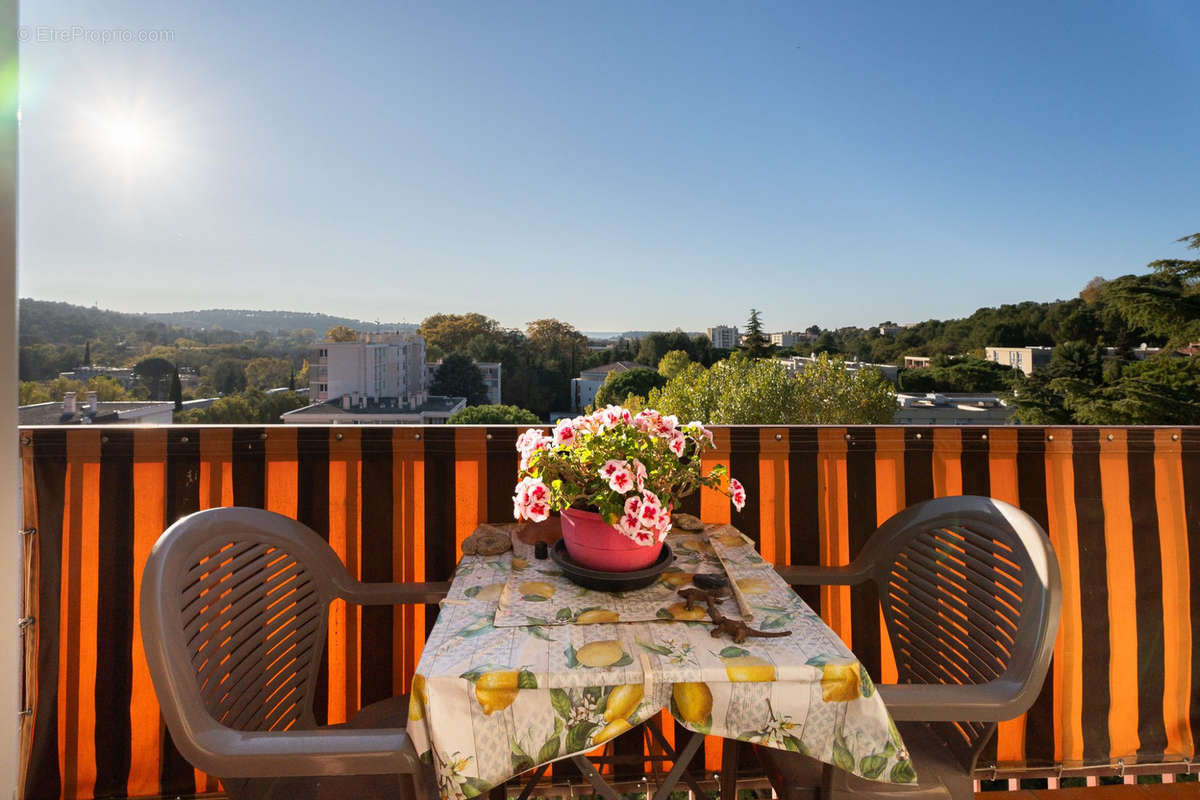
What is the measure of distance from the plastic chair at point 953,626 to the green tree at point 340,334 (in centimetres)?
448

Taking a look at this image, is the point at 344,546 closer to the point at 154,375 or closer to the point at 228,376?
the point at 154,375

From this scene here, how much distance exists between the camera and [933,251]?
25.3 m

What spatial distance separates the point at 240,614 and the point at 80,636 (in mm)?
915

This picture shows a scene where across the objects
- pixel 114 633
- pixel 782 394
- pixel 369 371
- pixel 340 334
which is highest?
pixel 340 334

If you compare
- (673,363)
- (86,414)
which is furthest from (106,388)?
(673,363)

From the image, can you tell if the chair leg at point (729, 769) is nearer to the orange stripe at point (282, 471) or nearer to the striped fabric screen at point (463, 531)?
the striped fabric screen at point (463, 531)

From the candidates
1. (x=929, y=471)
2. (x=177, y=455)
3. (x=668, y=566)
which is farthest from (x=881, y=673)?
(x=177, y=455)

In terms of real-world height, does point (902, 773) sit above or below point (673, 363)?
above

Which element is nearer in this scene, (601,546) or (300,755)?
(300,755)

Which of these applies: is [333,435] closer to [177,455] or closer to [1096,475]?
[177,455]

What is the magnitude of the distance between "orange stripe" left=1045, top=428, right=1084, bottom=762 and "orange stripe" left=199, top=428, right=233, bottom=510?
7.50 ft

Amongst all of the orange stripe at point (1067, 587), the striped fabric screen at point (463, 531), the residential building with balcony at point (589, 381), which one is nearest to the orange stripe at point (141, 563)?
the striped fabric screen at point (463, 531)

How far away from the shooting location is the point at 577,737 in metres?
0.84

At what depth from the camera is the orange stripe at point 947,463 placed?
5.86 feet
